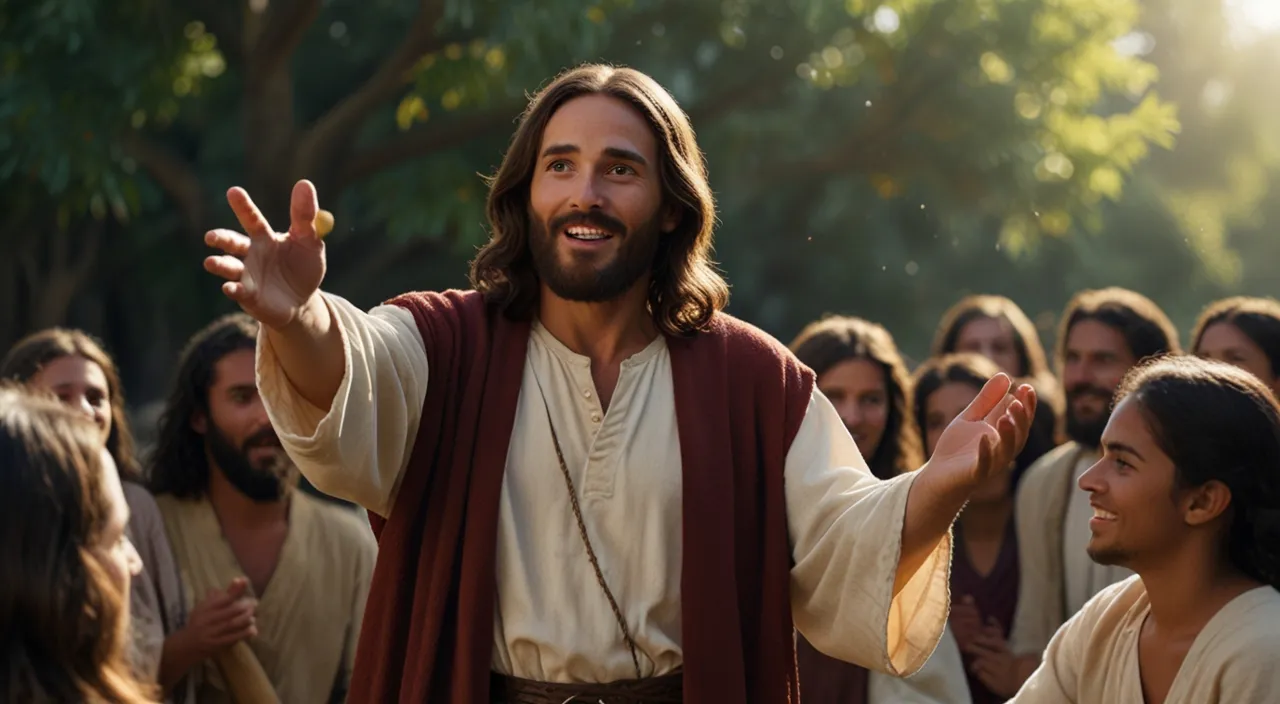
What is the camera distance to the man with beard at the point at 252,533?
5.86 meters

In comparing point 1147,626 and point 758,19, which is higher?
point 758,19

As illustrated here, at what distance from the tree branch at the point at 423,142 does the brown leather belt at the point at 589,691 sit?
8.80m

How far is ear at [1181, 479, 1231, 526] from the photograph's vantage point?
417 centimetres

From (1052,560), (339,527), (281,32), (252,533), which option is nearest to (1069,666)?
(1052,560)

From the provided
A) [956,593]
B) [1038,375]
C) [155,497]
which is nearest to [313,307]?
[155,497]

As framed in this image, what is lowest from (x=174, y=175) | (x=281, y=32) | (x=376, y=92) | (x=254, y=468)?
(x=254, y=468)

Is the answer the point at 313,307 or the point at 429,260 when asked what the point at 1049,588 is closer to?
the point at 313,307

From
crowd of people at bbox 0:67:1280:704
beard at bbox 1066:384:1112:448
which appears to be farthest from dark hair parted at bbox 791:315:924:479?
crowd of people at bbox 0:67:1280:704

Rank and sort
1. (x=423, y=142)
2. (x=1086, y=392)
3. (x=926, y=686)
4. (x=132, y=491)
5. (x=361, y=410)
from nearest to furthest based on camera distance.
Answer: (x=361, y=410)
(x=926, y=686)
(x=132, y=491)
(x=1086, y=392)
(x=423, y=142)

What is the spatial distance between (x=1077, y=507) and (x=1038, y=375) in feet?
5.00

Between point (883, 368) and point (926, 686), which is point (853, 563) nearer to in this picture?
point (926, 686)

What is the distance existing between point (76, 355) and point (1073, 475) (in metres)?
3.35

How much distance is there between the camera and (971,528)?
21.0 feet

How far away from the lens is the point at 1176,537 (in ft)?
13.7
